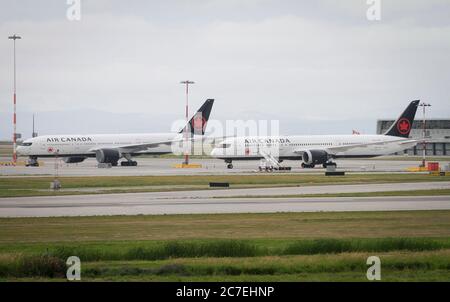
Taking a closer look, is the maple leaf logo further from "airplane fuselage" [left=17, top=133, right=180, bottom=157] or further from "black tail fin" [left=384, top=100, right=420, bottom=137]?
"airplane fuselage" [left=17, top=133, right=180, bottom=157]

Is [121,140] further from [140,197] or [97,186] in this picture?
[140,197]

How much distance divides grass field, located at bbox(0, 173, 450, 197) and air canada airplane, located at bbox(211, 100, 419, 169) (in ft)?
67.2

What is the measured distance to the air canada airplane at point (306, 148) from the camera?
99312 millimetres

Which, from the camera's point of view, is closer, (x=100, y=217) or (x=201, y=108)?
(x=100, y=217)

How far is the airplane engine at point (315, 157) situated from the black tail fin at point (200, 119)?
23992mm

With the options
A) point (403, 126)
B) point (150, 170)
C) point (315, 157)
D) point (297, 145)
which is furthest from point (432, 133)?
point (150, 170)

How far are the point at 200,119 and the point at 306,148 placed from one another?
76.7 ft

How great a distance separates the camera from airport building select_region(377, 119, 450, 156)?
165 metres

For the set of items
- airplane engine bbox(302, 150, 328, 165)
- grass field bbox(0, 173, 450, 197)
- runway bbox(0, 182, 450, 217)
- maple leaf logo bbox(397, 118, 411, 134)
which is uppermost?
maple leaf logo bbox(397, 118, 411, 134)

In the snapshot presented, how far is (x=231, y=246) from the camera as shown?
1138 inches

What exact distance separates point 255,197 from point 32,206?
14.9 m

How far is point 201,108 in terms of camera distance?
119562mm

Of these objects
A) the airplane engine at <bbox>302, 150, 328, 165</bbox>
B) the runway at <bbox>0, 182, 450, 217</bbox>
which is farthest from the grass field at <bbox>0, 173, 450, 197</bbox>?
the airplane engine at <bbox>302, 150, 328, 165</bbox>
